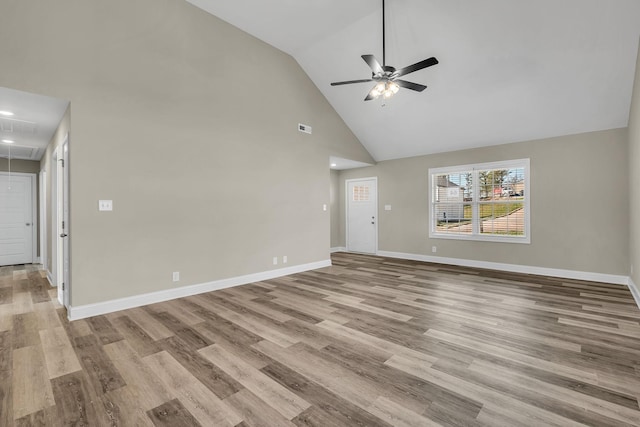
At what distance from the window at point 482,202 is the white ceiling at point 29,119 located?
6.88 m

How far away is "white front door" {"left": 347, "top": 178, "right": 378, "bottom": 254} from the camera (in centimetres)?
820

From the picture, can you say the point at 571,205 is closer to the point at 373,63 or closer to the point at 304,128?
the point at 373,63

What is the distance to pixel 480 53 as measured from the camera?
4434mm

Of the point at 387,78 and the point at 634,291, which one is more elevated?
the point at 387,78

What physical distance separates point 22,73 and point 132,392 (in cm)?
338

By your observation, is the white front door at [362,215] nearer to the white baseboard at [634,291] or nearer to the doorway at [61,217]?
the white baseboard at [634,291]

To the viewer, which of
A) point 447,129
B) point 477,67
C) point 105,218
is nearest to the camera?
point 105,218

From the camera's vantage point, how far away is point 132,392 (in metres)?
2.05

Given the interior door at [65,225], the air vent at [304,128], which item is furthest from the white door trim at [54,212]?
the air vent at [304,128]

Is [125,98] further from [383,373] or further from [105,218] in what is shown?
[383,373]

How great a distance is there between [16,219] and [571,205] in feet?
38.5

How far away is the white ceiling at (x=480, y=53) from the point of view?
378 centimetres

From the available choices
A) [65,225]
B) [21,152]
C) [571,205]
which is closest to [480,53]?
[571,205]

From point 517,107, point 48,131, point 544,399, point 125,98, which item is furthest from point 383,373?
point 48,131
